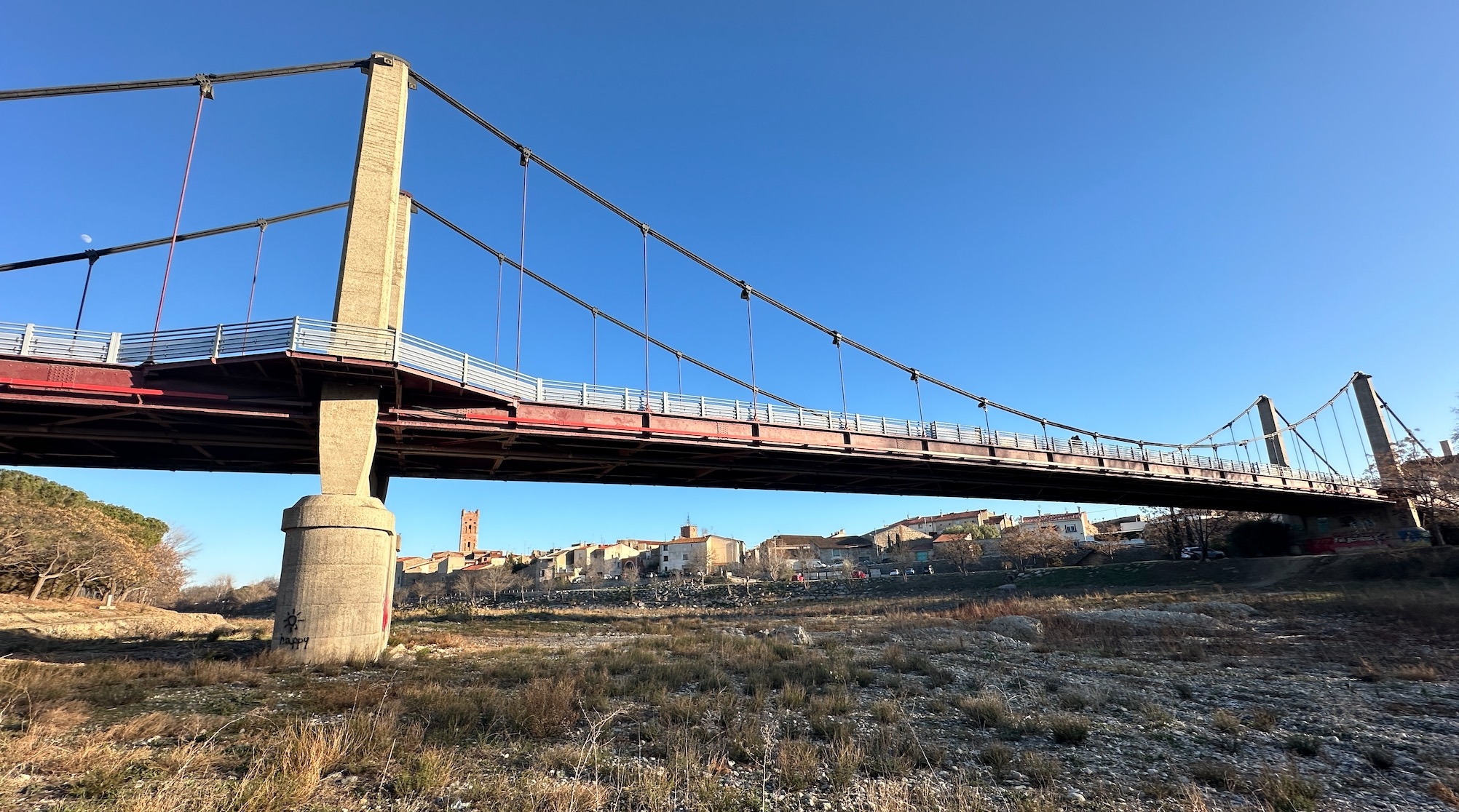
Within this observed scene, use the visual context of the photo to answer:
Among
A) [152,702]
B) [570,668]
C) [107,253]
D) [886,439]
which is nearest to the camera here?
[152,702]

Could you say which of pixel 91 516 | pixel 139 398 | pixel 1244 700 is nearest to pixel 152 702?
pixel 139 398

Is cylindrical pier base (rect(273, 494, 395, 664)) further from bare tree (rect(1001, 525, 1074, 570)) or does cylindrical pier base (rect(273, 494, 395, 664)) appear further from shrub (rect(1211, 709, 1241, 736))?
bare tree (rect(1001, 525, 1074, 570))

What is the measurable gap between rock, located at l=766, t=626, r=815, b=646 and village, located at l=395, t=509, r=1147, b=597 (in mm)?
54801

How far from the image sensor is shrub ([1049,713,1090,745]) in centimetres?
981

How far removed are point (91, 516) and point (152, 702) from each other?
53779mm

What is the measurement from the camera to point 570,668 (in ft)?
52.5

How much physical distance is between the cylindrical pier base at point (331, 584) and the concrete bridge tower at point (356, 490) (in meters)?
0.02

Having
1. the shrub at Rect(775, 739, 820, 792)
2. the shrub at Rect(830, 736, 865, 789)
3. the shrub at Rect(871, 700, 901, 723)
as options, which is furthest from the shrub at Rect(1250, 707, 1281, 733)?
the shrub at Rect(775, 739, 820, 792)

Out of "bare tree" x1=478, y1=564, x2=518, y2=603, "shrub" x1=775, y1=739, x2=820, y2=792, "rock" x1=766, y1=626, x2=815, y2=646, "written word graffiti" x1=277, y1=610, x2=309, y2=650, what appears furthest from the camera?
"bare tree" x1=478, y1=564, x2=518, y2=603

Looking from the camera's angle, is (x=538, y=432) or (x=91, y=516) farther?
(x=91, y=516)

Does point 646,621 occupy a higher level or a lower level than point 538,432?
lower

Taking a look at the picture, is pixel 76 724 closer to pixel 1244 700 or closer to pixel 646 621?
pixel 1244 700

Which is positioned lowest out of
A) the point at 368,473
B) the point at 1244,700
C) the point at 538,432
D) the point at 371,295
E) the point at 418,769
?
the point at 1244,700

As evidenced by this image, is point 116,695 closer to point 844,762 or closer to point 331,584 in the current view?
point 331,584
